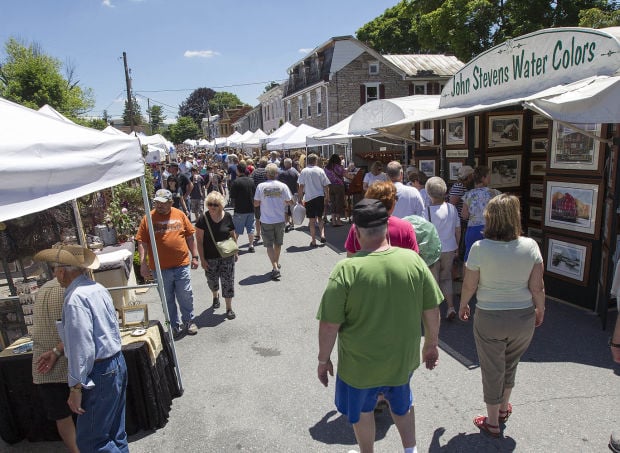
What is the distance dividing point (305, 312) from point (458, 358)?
6.89 ft

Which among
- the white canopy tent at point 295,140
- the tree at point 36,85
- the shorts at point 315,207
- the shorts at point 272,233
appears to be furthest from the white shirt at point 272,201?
the tree at point 36,85

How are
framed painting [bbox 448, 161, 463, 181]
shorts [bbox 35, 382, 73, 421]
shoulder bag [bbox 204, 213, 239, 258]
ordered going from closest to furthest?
shorts [bbox 35, 382, 73, 421]
shoulder bag [bbox 204, 213, 239, 258]
framed painting [bbox 448, 161, 463, 181]

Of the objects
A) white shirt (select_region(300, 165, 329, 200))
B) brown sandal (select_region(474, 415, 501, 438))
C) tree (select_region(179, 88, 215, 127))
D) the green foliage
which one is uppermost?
tree (select_region(179, 88, 215, 127))

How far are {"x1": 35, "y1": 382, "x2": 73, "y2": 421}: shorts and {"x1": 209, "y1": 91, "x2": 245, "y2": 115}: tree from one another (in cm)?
11291

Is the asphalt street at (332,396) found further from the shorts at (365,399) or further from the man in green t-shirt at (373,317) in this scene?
the man in green t-shirt at (373,317)

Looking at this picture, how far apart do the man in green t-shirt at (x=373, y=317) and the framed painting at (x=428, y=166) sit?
699cm

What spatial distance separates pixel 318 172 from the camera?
9.09 metres

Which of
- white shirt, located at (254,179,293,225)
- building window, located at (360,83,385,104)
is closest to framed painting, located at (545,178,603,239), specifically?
white shirt, located at (254,179,293,225)

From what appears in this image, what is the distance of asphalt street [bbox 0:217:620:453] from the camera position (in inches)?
123

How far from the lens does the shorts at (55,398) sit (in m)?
2.79

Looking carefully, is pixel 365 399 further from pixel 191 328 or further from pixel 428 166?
pixel 428 166

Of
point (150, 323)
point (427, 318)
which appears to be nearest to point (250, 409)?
point (150, 323)

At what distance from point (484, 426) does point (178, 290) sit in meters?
3.47

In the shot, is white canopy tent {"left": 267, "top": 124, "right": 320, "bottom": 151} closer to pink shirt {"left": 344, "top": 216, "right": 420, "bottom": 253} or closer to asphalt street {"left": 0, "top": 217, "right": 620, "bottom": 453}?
asphalt street {"left": 0, "top": 217, "right": 620, "bottom": 453}
